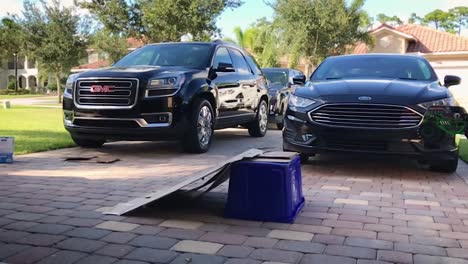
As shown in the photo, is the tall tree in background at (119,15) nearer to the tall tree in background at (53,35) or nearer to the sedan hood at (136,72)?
the tall tree in background at (53,35)

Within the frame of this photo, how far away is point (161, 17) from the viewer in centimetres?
2169

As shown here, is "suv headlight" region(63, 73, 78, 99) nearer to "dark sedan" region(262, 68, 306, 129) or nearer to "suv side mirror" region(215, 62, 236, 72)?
"suv side mirror" region(215, 62, 236, 72)

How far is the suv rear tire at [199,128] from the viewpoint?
23.7 ft

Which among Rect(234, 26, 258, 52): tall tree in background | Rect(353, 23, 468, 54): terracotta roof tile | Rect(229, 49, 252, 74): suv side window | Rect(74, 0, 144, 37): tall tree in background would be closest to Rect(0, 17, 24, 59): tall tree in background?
Rect(234, 26, 258, 52): tall tree in background

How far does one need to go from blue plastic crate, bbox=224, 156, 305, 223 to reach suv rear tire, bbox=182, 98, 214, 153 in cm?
338

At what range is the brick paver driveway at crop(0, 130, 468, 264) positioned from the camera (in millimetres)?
3066

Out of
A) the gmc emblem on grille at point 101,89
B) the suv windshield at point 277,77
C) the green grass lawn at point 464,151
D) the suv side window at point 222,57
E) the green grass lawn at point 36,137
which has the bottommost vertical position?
the green grass lawn at point 464,151

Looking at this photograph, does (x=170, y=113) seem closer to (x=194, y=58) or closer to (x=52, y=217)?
(x=194, y=58)

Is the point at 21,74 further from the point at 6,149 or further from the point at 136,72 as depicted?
the point at 6,149

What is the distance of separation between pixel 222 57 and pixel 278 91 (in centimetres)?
392

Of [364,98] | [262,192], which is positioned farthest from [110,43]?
[262,192]

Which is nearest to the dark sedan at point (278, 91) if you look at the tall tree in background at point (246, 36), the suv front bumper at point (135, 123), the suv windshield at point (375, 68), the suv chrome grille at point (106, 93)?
the suv windshield at point (375, 68)

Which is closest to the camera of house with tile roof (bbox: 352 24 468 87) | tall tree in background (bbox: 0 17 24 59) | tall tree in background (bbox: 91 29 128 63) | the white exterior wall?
tall tree in background (bbox: 91 29 128 63)

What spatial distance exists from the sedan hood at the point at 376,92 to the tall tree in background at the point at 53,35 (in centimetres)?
2481
